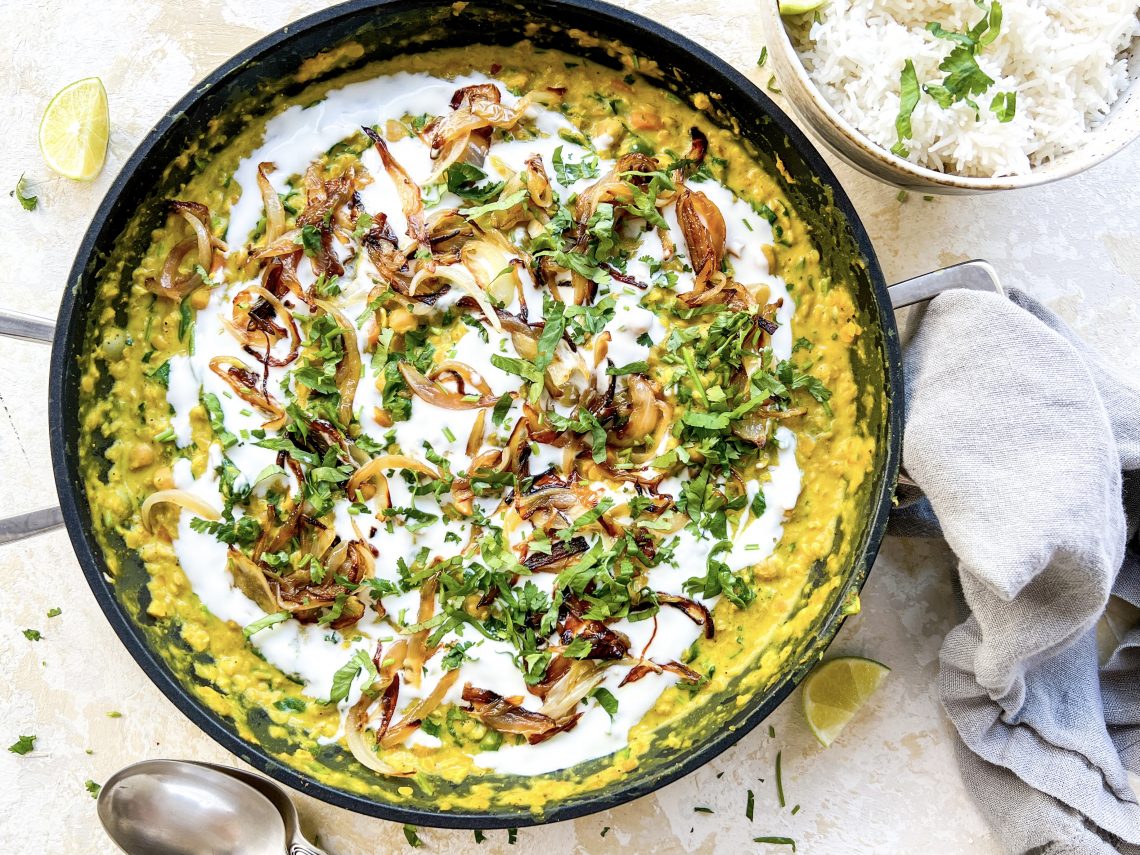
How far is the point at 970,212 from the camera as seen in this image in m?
2.73

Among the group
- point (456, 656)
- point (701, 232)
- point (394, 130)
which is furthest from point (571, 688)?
point (394, 130)

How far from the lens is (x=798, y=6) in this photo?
2.37m

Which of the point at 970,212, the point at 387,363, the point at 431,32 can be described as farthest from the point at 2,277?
the point at 970,212

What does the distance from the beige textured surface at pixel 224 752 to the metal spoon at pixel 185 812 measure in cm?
10

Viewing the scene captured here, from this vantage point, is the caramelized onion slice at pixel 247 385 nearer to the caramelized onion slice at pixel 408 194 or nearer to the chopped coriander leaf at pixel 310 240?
the chopped coriander leaf at pixel 310 240

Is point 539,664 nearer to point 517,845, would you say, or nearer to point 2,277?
point 517,845

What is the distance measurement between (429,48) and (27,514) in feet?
5.29

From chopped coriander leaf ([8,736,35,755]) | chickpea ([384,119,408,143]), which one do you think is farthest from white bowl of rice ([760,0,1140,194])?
chopped coriander leaf ([8,736,35,755])

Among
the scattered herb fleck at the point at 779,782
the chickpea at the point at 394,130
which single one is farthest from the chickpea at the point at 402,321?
the scattered herb fleck at the point at 779,782

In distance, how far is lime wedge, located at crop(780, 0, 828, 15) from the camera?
236cm

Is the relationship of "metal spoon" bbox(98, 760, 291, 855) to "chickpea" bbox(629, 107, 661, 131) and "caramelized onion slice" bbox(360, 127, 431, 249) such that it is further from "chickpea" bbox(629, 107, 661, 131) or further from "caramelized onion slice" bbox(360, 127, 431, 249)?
"chickpea" bbox(629, 107, 661, 131)

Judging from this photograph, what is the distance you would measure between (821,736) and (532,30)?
A: 2.08 m

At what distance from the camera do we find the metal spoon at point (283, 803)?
2.64 meters

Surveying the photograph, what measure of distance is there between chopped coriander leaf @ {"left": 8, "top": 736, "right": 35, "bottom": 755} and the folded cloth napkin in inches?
99.9
